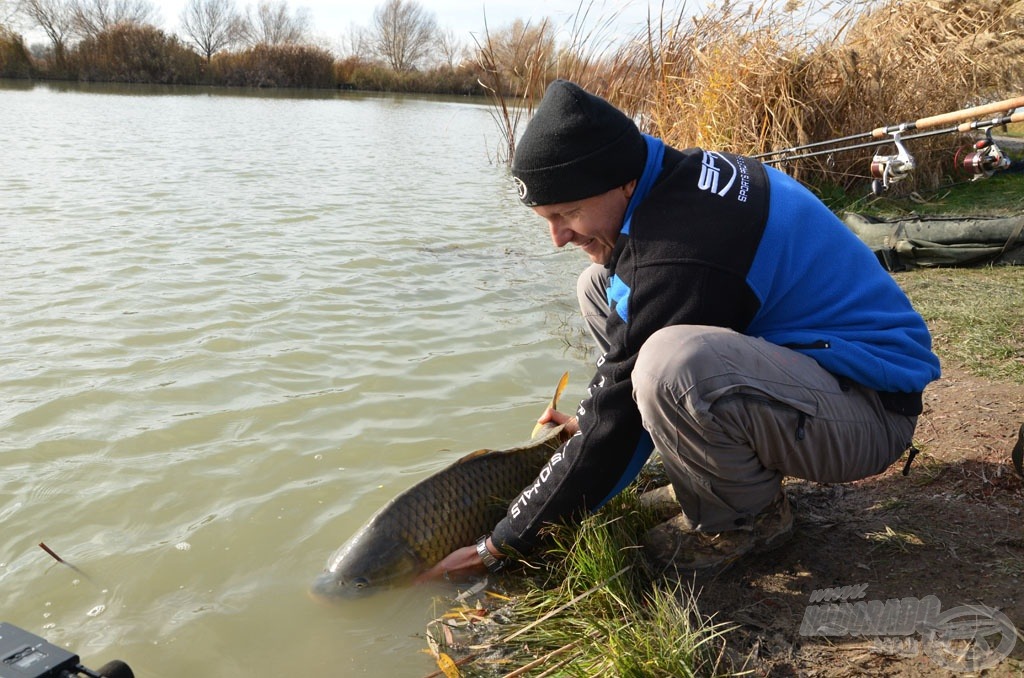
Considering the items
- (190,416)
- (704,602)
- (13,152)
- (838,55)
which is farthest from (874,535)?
(13,152)

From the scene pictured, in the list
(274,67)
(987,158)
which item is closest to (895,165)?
(987,158)

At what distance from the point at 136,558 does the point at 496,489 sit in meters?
1.25

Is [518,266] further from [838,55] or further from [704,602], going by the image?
[704,602]

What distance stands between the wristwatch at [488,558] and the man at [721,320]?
0.46 m

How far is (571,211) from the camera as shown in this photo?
2158 mm

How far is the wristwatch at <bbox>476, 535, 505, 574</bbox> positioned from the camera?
254cm

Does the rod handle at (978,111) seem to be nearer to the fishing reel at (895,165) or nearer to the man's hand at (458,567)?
the fishing reel at (895,165)

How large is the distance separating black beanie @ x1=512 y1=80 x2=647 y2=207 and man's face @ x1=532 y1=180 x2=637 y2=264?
0.03 meters

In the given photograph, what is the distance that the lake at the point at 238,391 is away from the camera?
2.57 metres

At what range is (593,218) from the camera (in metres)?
2.15

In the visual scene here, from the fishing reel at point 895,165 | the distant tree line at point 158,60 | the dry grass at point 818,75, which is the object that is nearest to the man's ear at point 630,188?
the fishing reel at point 895,165

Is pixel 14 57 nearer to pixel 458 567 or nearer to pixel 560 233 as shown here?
pixel 458 567

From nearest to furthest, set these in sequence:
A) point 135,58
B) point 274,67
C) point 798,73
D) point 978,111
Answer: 1. point 978,111
2. point 798,73
3. point 135,58
4. point 274,67

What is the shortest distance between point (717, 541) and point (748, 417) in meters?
0.50
